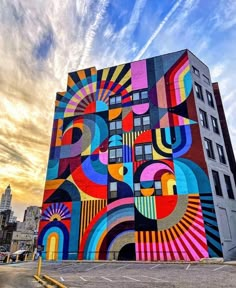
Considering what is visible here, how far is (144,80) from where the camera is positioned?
107 ft

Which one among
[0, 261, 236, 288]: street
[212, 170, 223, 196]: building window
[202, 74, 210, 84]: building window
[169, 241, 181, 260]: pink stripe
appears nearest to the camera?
[0, 261, 236, 288]: street

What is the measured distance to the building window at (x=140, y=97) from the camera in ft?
104

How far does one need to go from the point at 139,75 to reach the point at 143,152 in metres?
11.3

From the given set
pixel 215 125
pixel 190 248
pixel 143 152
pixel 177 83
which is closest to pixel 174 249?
pixel 190 248

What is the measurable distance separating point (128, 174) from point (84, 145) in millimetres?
7647

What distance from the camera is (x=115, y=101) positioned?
109ft

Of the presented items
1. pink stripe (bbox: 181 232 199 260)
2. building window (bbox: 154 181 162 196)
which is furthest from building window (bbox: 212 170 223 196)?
pink stripe (bbox: 181 232 199 260)

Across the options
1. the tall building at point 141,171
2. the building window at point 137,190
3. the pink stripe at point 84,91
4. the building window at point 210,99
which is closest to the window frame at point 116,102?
the tall building at point 141,171

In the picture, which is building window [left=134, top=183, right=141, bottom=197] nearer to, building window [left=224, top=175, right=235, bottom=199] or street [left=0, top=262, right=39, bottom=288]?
building window [left=224, top=175, right=235, bottom=199]

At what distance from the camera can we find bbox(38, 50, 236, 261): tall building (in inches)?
956

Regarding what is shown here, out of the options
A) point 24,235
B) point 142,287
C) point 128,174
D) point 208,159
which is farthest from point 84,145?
point 24,235

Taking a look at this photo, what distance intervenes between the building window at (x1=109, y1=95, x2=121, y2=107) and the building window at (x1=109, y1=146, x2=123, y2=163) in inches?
253

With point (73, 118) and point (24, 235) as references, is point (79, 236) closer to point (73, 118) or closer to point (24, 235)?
point (73, 118)

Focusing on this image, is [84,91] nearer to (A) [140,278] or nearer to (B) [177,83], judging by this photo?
(B) [177,83]
